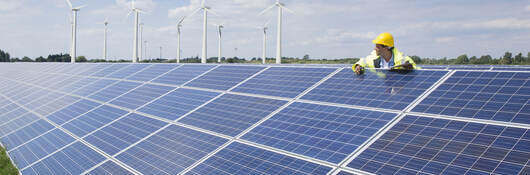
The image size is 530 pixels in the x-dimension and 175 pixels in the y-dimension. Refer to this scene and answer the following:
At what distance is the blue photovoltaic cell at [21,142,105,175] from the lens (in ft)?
33.8

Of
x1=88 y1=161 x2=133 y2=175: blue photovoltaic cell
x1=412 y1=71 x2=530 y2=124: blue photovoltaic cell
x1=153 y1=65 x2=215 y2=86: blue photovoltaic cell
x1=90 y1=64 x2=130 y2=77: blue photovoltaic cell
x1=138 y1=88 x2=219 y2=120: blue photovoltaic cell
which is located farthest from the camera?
x1=90 y1=64 x2=130 y2=77: blue photovoltaic cell

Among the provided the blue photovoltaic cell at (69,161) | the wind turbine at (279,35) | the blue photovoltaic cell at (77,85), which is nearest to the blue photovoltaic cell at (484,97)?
the blue photovoltaic cell at (69,161)

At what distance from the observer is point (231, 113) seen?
11.3 m

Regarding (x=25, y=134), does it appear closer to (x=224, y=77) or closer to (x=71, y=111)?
(x=71, y=111)

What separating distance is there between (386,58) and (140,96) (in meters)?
9.66

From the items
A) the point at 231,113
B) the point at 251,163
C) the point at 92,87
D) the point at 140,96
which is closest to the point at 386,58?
the point at 231,113

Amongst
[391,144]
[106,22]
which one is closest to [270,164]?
[391,144]

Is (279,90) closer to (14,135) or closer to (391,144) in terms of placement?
(391,144)

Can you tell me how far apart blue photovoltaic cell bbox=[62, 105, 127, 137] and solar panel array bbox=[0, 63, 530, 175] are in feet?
0.20

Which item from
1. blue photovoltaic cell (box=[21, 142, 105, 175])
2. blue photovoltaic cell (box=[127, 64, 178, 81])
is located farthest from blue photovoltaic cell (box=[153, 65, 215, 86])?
blue photovoltaic cell (box=[21, 142, 105, 175])

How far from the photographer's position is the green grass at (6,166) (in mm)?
11844

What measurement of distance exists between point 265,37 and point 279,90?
60.6 meters

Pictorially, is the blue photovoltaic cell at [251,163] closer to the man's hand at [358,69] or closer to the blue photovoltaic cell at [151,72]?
the man's hand at [358,69]

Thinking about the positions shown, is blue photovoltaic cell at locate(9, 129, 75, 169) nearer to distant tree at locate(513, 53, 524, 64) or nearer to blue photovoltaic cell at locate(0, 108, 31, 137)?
blue photovoltaic cell at locate(0, 108, 31, 137)
